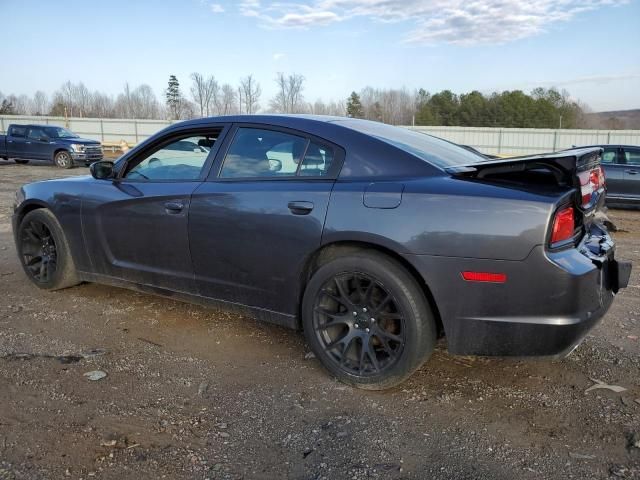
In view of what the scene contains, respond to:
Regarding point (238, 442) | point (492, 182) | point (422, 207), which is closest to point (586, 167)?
point (492, 182)

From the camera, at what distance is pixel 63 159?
2016 centimetres

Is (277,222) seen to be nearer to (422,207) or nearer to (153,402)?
(422,207)

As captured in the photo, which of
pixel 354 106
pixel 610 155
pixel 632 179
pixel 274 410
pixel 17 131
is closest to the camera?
pixel 274 410

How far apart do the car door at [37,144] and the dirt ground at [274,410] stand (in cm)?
1842

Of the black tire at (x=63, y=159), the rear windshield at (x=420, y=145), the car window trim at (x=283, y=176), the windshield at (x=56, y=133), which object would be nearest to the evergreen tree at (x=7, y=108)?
the windshield at (x=56, y=133)

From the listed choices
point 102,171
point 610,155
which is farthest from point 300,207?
point 610,155

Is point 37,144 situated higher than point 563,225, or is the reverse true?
point 37,144

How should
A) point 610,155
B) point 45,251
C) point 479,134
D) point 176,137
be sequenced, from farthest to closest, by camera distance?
point 479,134, point 610,155, point 45,251, point 176,137

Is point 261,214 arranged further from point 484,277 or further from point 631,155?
point 631,155

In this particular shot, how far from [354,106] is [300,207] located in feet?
211

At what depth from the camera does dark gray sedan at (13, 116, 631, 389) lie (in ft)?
8.66

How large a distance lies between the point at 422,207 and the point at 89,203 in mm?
2722

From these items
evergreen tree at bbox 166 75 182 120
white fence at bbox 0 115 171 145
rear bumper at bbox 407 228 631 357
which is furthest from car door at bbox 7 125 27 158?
evergreen tree at bbox 166 75 182 120

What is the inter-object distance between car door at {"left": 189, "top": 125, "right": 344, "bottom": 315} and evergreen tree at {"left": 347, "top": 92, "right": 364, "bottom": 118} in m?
61.3
